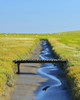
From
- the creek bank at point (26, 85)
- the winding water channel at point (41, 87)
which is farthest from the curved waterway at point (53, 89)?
the creek bank at point (26, 85)

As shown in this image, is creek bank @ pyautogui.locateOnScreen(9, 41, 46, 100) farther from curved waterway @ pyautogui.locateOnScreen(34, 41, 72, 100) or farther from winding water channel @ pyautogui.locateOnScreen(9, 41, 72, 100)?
curved waterway @ pyautogui.locateOnScreen(34, 41, 72, 100)

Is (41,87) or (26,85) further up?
(26,85)

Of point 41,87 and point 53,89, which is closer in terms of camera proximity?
point 53,89

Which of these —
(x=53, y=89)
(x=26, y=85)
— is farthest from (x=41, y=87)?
(x=26, y=85)

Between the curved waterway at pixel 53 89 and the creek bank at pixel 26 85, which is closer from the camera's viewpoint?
the curved waterway at pixel 53 89

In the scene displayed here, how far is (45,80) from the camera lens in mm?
32625

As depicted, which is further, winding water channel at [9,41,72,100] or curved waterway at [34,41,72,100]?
winding water channel at [9,41,72,100]

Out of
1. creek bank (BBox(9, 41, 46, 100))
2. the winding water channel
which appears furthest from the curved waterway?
creek bank (BBox(9, 41, 46, 100))

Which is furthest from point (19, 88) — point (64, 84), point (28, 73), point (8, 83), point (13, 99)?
point (28, 73)

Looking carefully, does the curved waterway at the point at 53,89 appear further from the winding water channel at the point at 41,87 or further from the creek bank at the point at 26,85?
the creek bank at the point at 26,85

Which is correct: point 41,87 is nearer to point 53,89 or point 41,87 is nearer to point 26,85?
point 53,89

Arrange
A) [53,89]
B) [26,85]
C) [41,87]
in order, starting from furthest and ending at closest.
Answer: [26,85] → [41,87] → [53,89]

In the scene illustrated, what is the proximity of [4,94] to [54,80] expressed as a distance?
1113 cm

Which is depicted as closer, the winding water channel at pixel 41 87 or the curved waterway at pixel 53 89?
the curved waterway at pixel 53 89
